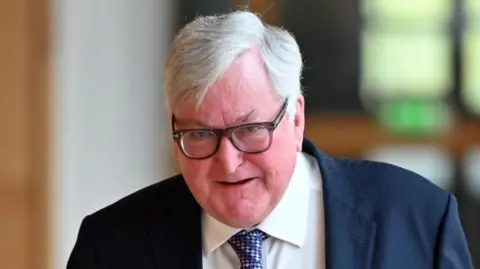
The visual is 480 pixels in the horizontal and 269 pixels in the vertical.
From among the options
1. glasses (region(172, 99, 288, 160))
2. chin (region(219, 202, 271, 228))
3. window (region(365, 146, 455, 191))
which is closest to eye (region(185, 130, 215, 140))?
glasses (region(172, 99, 288, 160))

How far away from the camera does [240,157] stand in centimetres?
135

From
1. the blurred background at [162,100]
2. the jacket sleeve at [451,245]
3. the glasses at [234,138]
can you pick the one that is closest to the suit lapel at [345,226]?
the jacket sleeve at [451,245]

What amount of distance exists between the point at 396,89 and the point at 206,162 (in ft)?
7.42

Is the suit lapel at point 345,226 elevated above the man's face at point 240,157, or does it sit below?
below

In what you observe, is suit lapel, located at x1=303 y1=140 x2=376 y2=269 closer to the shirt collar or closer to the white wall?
the shirt collar

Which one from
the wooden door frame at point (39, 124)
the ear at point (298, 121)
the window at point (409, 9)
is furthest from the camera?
the window at point (409, 9)

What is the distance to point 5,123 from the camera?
3.23 m

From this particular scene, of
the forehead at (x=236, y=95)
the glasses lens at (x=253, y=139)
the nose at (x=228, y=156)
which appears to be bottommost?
the nose at (x=228, y=156)

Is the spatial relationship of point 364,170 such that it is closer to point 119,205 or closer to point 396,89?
point 119,205

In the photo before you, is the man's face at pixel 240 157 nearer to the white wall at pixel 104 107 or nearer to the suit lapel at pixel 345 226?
the suit lapel at pixel 345 226

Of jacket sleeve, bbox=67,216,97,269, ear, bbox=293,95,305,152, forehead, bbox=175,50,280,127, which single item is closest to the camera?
forehead, bbox=175,50,280,127

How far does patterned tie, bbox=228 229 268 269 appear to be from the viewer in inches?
57.5

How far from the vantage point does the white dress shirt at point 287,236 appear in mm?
1491

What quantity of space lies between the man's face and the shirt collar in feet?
0.29
